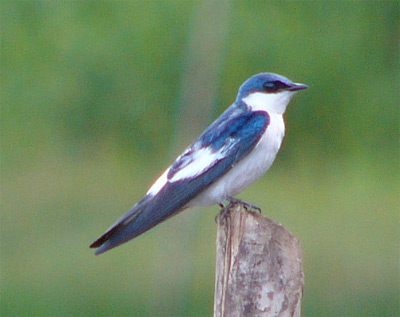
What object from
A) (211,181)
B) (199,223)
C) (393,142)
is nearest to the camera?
(211,181)

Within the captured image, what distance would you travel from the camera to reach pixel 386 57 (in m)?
9.73

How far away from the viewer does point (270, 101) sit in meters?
3.83

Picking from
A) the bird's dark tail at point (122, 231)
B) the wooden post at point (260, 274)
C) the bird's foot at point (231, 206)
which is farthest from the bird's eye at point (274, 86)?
the wooden post at point (260, 274)

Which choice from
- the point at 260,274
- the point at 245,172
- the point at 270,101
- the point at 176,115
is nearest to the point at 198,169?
the point at 245,172

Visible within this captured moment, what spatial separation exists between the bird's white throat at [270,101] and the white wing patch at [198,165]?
0.27 m

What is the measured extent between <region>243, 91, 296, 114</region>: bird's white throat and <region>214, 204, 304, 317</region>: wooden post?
3.34ft

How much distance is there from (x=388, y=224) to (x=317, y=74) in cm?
136

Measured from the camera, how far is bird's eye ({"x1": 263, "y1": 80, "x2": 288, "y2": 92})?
386 cm

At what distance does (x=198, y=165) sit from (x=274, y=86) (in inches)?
17.4

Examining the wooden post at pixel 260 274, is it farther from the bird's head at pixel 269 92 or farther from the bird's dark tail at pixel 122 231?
the bird's head at pixel 269 92

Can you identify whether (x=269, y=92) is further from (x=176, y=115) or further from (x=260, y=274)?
(x=176, y=115)

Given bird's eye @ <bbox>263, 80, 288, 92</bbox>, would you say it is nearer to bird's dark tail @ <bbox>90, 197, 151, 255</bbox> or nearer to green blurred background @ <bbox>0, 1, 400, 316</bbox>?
bird's dark tail @ <bbox>90, 197, 151, 255</bbox>

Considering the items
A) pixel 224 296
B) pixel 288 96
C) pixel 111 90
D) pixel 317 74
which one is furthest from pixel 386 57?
pixel 224 296

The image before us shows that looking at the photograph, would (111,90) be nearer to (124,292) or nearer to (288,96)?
(124,292)
